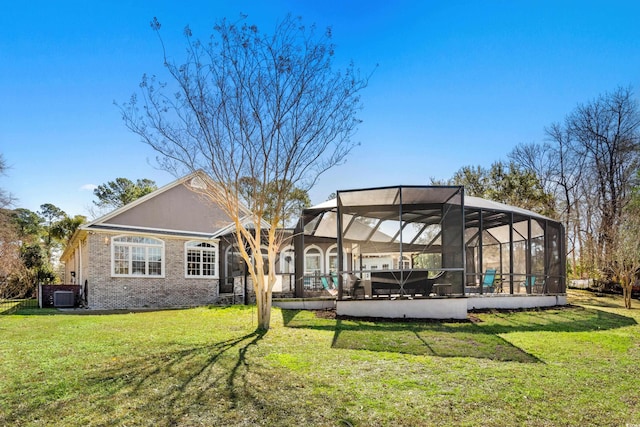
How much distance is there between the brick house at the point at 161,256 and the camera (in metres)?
15.4

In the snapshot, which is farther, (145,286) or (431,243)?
(145,286)

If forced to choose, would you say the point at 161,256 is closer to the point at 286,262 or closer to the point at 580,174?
the point at 286,262

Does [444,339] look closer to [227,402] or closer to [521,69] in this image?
[227,402]

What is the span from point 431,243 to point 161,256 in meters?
10.8

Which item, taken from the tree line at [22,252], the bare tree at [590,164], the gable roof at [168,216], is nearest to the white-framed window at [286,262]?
the gable roof at [168,216]

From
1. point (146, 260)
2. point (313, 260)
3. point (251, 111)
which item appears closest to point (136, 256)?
point (146, 260)

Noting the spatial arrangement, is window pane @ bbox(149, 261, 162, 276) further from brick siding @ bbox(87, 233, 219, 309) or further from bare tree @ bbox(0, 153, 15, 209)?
bare tree @ bbox(0, 153, 15, 209)

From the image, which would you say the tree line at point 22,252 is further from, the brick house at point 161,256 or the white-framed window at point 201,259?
the white-framed window at point 201,259

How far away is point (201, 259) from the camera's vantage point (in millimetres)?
18062

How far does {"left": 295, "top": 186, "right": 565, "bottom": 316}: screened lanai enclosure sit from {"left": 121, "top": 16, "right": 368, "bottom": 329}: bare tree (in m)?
2.91

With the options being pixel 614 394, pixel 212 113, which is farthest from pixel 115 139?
pixel 614 394

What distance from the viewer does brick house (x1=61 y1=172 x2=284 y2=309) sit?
50.6ft

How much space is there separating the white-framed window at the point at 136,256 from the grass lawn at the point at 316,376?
668 centimetres

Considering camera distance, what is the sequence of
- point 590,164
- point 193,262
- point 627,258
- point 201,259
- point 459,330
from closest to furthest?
1. point 459,330
2. point 627,258
3. point 193,262
4. point 201,259
5. point 590,164
